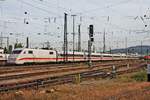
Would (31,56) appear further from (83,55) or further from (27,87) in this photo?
(27,87)

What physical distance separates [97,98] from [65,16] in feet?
164

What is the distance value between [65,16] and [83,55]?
17940 millimetres

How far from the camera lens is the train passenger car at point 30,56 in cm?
5531

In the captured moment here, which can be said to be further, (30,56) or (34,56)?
(34,56)

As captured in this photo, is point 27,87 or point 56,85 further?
point 56,85

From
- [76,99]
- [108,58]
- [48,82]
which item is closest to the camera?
[76,99]

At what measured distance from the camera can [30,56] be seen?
5800cm

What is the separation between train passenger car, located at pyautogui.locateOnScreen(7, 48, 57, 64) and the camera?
5531cm

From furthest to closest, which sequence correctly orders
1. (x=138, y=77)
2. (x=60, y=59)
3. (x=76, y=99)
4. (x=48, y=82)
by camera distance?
(x=60, y=59), (x=138, y=77), (x=48, y=82), (x=76, y=99)

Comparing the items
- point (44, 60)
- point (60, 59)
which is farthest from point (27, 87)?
point (60, 59)

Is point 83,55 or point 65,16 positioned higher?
point 65,16

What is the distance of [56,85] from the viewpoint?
22.7 m

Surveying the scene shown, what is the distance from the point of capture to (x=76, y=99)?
49.1 feet

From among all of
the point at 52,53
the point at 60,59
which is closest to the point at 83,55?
the point at 60,59
